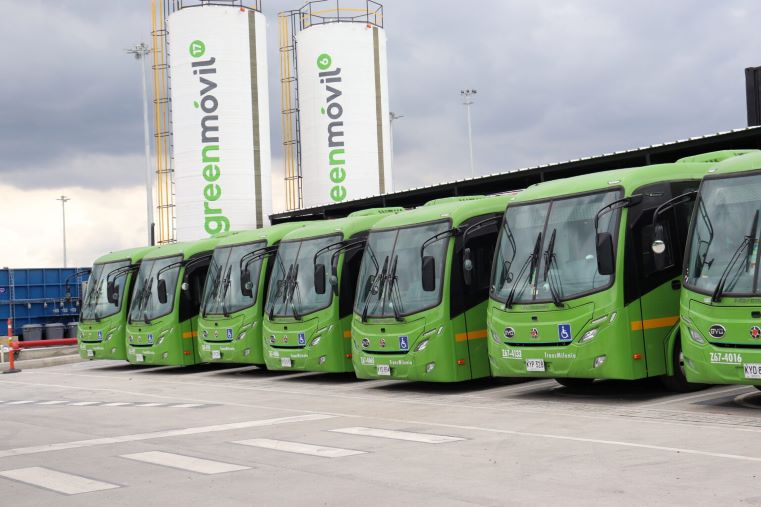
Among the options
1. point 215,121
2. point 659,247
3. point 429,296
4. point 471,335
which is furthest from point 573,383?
point 215,121

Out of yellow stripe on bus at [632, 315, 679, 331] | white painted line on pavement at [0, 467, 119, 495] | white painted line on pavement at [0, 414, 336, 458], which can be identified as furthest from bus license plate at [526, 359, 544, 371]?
white painted line on pavement at [0, 467, 119, 495]

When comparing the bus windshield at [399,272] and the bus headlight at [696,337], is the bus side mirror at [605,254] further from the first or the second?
the bus windshield at [399,272]

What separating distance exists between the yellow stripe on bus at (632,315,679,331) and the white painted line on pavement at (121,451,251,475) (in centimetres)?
598

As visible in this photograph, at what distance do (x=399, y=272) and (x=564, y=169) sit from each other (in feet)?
18.6

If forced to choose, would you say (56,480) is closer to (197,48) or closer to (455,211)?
(455,211)

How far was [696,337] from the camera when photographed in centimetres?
Answer: 1282

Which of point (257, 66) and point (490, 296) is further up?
point (257, 66)

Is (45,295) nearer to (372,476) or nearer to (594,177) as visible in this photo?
(594,177)

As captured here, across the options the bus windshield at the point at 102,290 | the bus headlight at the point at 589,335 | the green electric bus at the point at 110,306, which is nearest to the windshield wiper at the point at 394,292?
the bus headlight at the point at 589,335

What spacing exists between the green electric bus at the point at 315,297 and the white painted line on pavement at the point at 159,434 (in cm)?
480

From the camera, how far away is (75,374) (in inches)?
1079

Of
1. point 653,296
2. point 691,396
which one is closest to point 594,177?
point 653,296

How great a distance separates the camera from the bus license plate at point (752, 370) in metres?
12.1

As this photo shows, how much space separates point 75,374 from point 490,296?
1489cm
